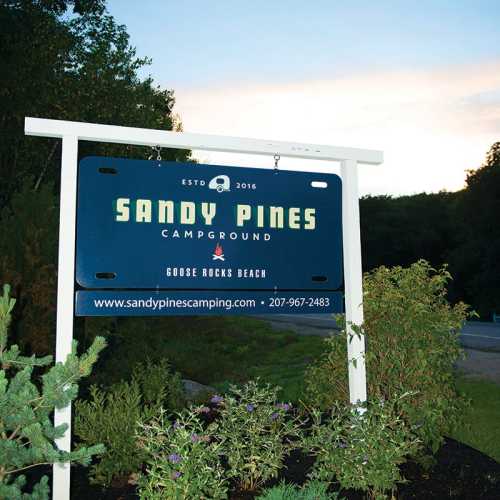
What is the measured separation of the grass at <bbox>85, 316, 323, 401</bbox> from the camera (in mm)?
10741

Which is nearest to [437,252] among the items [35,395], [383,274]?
[383,274]

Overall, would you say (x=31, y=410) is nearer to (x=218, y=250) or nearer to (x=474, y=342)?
(x=218, y=250)

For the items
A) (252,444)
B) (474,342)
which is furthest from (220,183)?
(474,342)

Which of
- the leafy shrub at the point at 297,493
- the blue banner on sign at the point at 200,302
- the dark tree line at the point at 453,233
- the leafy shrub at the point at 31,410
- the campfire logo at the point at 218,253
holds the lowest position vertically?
the leafy shrub at the point at 297,493

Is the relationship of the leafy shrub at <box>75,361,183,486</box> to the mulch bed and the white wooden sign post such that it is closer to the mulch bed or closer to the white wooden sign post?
the mulch bed

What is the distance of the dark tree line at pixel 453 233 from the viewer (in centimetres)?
4581

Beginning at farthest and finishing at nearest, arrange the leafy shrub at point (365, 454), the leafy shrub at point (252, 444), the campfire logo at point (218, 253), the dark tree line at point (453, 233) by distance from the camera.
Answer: the dark tree line at point (453, 233), the campfire logo at point (218, 253), the leafy shrub at point (252, 444), the leafy shrub at point (365, 454)

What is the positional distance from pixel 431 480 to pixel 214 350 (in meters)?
12.0

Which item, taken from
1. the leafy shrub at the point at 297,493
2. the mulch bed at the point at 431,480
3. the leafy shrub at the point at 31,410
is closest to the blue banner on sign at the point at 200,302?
the mulch bed at the point at 431,480

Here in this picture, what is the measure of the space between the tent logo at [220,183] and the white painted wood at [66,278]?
3.92ft

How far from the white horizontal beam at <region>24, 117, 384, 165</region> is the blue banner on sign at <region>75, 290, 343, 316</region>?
4.28ft

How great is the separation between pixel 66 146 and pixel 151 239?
1.04 meters

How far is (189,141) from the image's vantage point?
6.45 m

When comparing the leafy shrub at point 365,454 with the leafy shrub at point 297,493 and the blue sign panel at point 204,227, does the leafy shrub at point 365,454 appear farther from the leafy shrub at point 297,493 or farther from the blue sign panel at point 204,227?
the blue sign panel at point 204,227
